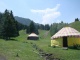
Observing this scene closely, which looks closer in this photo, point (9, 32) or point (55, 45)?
point (55, 45)

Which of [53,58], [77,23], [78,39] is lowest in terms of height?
[53,58]

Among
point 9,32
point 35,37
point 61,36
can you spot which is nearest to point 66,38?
point 61,36

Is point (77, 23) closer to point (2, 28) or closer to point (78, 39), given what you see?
point (2, 28)

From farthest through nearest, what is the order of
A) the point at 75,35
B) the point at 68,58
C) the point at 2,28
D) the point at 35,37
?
1. the point at 35,37
2. the point at 2,28
3. the point at 75,35
4. the point at 68,58

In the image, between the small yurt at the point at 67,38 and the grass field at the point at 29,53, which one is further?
the small yurt at the point at 67,38

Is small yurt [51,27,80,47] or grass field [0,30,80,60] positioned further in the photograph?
small yurt [51,27,80,47]

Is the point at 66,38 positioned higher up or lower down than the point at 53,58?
higher up

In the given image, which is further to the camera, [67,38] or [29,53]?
[67,38]

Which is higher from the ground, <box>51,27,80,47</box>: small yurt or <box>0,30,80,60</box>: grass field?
<box>51,27,80,47</box>: small yurt

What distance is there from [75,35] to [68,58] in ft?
38.8

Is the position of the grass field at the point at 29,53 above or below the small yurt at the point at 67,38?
below

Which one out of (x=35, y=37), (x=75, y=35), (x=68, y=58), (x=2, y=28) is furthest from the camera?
(x=35, y=37)

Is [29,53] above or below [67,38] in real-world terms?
below

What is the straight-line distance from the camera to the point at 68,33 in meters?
33.1
